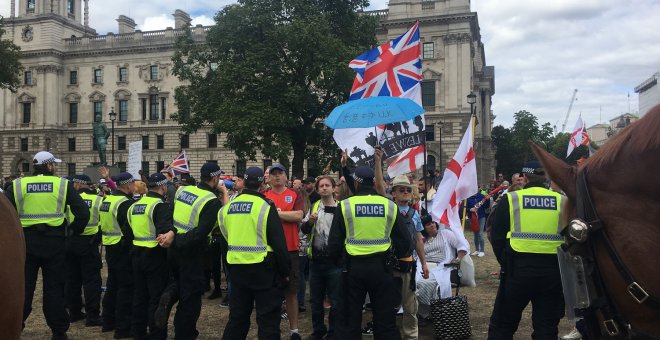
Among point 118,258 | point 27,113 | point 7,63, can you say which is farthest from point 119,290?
point 27,113

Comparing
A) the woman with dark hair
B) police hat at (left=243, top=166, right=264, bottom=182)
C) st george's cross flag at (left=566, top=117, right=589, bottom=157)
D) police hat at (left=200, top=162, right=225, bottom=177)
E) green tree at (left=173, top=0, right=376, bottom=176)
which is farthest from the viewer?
green tree at (left=173, top=0, right=376, bottom=176)

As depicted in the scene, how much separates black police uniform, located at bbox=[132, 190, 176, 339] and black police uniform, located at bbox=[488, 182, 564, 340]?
4118 millimetres

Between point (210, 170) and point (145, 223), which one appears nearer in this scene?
point (210, 170)

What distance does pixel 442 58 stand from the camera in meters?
52.1

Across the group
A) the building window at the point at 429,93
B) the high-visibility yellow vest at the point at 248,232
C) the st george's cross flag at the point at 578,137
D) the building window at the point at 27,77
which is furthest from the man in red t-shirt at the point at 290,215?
the building window at the point at 27,77

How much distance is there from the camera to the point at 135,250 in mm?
7312

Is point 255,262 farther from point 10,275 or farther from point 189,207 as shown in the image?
point 10,275

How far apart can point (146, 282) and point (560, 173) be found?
658 centimetres

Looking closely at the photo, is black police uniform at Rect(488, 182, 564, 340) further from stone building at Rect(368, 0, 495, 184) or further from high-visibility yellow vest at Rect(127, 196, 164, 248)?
stone building at Rect(368, 0, 495, 184)

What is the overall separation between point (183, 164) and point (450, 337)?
435 inches

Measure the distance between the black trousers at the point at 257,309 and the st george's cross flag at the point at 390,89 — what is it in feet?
10.8

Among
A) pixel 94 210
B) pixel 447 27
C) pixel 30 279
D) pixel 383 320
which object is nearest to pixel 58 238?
pixel 30 279

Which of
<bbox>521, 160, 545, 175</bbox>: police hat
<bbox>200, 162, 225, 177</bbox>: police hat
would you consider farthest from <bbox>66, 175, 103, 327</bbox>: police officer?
<bbox>521, 160, 545, 175</bbox>: police hat

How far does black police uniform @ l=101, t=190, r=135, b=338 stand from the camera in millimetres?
7711
